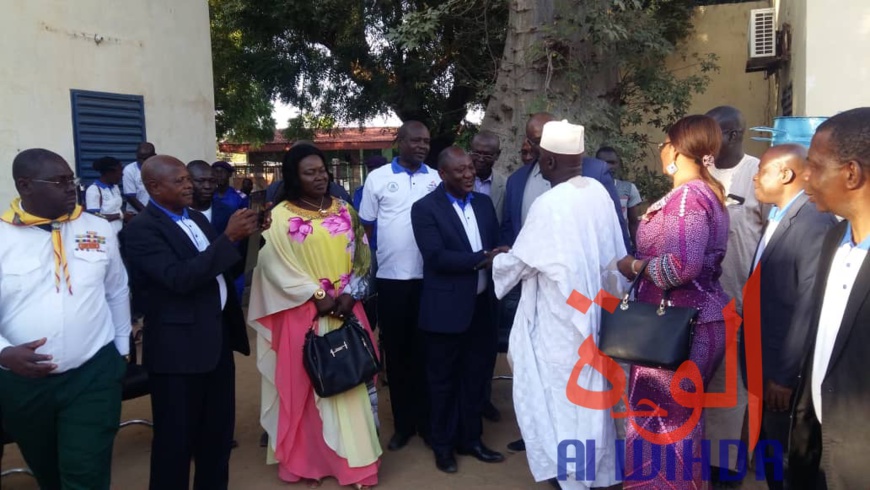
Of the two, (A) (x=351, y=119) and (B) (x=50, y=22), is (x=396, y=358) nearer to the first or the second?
(B) (x=50, y=22)

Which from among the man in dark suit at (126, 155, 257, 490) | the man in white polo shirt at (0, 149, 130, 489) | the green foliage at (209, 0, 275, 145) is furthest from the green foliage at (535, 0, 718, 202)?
the green foliage at (209, 0, 275, 145)

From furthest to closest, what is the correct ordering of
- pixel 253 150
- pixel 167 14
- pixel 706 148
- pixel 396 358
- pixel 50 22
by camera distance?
1. pixel 253 150
2. pixel 167 14
3. pixel 50 22
4. pixel 396 358
5. pixel 706 148

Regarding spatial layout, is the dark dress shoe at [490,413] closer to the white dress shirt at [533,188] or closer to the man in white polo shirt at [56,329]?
the white dress shirt at [533,188]

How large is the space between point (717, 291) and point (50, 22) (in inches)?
277

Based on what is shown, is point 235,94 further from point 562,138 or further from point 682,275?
point 682,275

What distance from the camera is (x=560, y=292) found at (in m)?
3.49

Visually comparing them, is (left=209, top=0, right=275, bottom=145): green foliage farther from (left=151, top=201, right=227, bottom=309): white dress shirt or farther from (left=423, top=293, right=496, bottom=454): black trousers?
(left=151, top=201, right=227, bottom=309): white dress shirt

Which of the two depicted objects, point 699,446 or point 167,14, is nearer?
point 699,446

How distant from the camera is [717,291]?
10.5ft

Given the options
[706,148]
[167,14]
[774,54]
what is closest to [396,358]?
[706,148]

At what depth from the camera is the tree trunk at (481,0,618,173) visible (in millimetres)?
6789

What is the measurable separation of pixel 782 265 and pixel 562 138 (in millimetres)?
1201

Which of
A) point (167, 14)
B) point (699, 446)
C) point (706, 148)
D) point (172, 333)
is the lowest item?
point (699, 446)

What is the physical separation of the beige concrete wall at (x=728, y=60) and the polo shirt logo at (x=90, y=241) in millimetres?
9974
